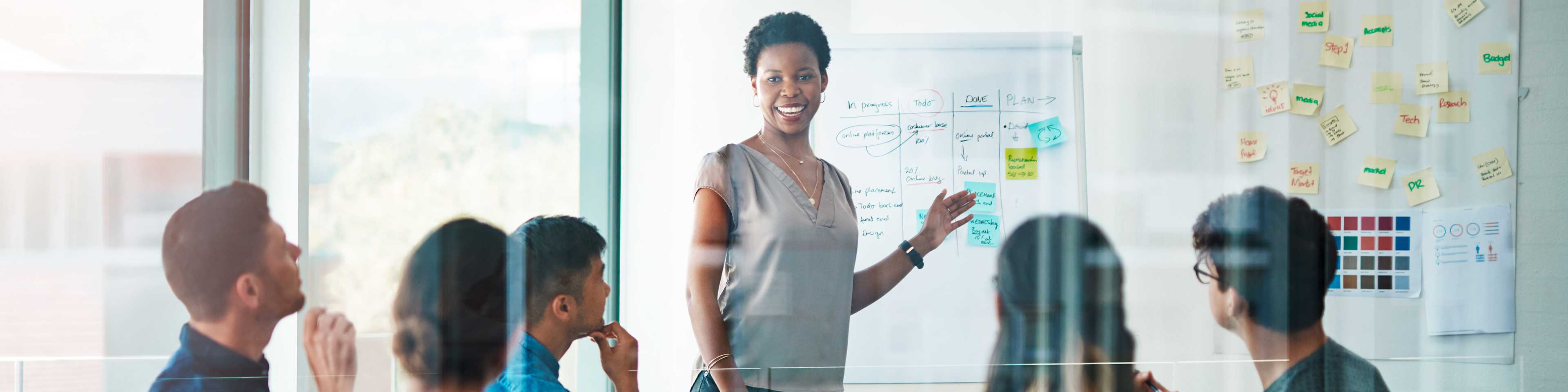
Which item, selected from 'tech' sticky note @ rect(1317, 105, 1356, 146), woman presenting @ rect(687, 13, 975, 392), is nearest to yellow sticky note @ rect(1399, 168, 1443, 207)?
'tech' sticky note @ rect(1317, 105, 1356, 146)

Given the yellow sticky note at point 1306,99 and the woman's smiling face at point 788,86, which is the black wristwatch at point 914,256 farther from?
the yellow sticky note at point 1306,99

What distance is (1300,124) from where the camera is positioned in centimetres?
140

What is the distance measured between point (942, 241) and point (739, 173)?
1.35 ft

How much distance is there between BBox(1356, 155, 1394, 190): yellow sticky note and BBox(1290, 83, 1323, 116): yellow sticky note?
14 cm

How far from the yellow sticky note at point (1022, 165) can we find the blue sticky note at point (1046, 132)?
21 millimetres

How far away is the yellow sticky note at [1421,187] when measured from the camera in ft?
4.60

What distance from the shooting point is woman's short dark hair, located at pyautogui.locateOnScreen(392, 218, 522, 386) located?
1.30 metres

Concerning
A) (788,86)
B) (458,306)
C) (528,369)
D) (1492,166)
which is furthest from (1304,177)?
(458,306)

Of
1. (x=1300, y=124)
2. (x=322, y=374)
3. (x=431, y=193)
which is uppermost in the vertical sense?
(x=1300, y=124)

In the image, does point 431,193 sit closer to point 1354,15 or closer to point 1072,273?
point 1072,273

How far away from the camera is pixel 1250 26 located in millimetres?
1382

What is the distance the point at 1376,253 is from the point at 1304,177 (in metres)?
0.21

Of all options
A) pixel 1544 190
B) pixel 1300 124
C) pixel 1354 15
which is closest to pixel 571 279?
pixel 1300 124

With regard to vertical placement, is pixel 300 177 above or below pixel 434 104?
below
